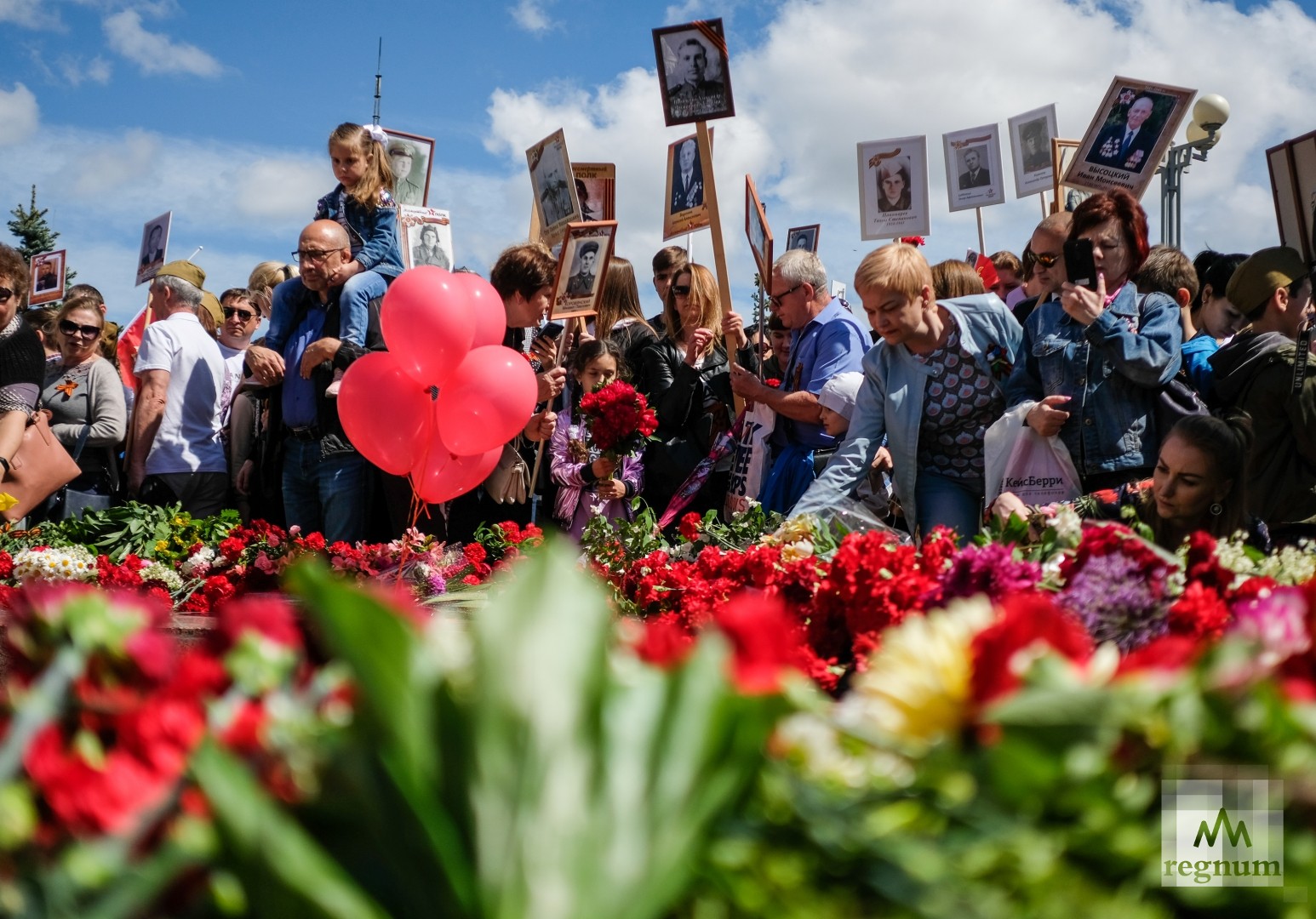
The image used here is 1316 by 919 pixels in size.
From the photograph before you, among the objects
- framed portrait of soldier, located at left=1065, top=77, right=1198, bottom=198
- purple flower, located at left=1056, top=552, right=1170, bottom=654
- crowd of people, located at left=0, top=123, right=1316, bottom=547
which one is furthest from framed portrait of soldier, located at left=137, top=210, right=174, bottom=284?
purple flower, located at left=1056, top=552, right=1170, bottom=654

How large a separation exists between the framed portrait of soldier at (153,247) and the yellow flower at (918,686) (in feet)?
34.2

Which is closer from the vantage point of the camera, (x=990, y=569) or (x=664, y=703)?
(x=664, y=703)

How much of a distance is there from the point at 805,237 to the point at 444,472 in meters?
5.36

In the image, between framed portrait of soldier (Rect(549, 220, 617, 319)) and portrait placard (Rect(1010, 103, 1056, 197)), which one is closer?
framed portrait of soldier (Rect(549, 220, 617, 319))

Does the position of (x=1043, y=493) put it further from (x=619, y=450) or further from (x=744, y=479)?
(x=619, y=450)

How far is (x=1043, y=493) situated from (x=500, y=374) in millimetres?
2331

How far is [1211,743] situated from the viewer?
713mm

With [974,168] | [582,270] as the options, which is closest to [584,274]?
[582,270]

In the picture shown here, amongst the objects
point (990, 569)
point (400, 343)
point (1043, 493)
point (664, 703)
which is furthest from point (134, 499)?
point (664, 703)

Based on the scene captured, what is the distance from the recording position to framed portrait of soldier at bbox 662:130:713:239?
23.2 ft

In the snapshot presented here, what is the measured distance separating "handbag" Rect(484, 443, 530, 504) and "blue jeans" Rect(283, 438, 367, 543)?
2.21ft

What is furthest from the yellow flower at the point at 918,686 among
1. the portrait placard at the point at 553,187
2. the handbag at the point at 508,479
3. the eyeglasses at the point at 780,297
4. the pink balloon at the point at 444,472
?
the portrait placard at the point at 553,187

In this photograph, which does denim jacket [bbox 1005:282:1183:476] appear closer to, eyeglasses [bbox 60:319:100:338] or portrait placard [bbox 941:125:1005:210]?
portrait placard [bbox 941:125:1005:210]

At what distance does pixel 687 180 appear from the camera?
725cm
